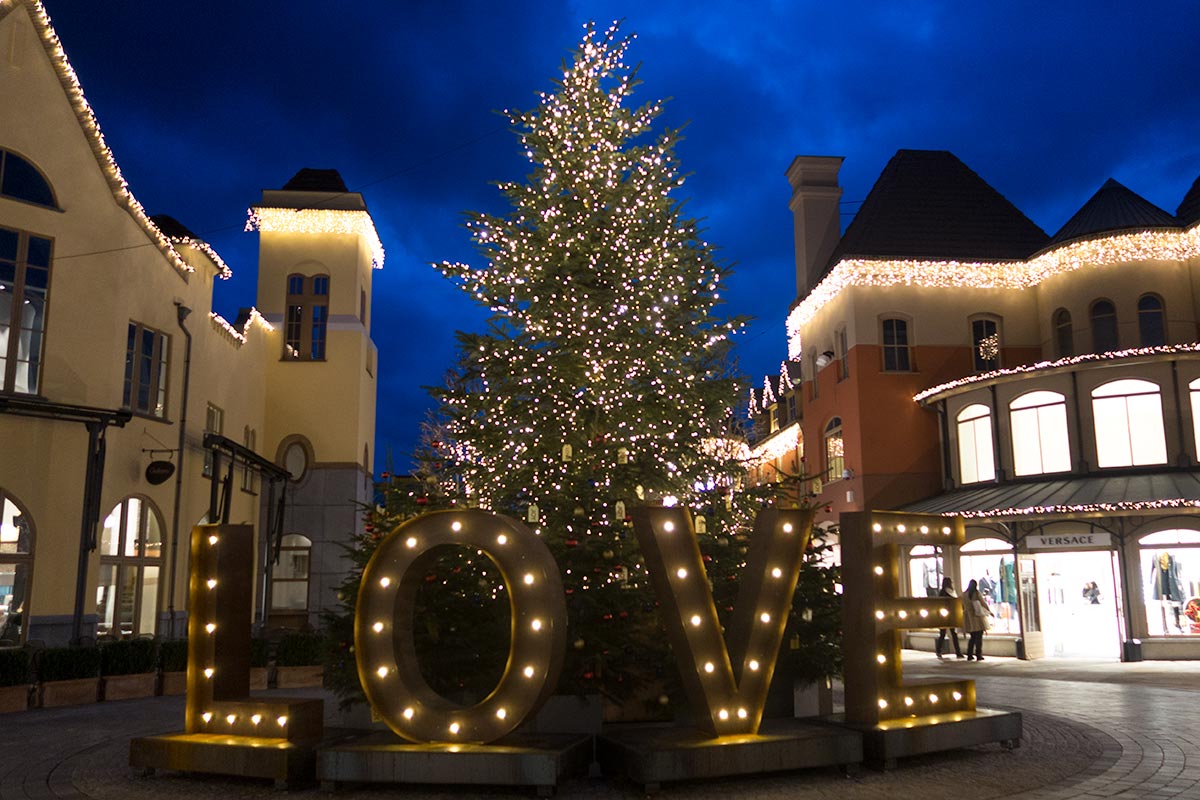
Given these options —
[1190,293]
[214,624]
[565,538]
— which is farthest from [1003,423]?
[214,624]

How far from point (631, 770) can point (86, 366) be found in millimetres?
14725

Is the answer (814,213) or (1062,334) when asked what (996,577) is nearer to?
(1062,334)

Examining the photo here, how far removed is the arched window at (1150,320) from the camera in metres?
26.8

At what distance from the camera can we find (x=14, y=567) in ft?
56.6

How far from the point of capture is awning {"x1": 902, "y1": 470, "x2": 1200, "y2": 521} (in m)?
22.0

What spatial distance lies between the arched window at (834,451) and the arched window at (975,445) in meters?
3.89

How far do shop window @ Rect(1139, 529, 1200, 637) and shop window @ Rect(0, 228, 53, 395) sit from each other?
23.2 meters

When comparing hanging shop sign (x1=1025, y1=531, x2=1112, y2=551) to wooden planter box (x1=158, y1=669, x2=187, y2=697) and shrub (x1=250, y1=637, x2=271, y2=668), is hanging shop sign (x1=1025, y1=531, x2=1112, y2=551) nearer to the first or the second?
shrub (x1=250, y1=637, x2=271, y2=668)

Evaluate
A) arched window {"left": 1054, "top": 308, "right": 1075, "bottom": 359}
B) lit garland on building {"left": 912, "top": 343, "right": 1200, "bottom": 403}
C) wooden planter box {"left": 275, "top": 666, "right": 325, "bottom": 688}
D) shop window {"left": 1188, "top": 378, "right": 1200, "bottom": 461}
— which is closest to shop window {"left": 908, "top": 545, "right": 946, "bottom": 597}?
lit garland on building {"left": 912, "top": 343, "right": 1200, "bottom": 403}

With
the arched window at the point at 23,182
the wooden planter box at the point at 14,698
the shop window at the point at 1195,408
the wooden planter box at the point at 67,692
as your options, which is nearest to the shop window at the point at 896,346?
the shop window at the point at 1195,408

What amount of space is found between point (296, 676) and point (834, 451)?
19476 mm

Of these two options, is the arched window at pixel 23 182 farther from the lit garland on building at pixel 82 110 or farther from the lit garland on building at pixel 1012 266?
the lit garland on building at pixel 1012 266

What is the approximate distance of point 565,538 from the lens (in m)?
11.0

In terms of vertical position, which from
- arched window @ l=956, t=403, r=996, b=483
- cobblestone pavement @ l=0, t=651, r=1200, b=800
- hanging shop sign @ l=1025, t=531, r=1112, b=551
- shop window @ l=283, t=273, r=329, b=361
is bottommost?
cobblestone pavement @ l=0, t=651, r=1200, b=800
